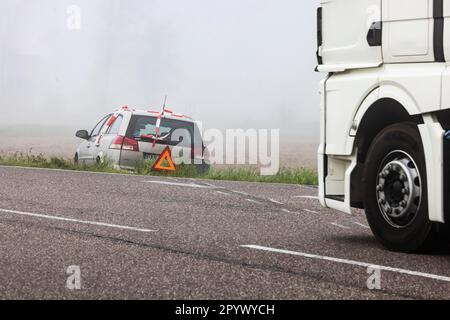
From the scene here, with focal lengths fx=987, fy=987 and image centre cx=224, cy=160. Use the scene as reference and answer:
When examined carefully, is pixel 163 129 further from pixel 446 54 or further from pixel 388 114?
pixel 446 54

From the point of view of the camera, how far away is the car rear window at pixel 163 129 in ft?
58.3

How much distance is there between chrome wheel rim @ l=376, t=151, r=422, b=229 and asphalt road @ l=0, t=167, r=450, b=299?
1.14 feet

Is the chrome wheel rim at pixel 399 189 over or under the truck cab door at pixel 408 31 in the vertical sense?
under

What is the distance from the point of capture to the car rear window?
17.8 metres

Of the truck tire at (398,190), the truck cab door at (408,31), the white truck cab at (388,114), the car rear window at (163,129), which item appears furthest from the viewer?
the car rear window at (163,129)

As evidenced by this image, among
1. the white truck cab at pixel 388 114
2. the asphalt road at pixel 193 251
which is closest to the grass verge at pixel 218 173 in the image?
the asphalt road at pixel 193 251

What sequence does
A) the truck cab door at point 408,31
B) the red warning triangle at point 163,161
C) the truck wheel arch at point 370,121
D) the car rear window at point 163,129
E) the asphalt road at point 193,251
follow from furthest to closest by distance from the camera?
1. the red warning triangle at point 163,161
2. the car rear window at point 163,129
3. the truck wheel arch at point 370,121
4. the truck cab door at point 408,31
5. the asphalt road at point 193,251

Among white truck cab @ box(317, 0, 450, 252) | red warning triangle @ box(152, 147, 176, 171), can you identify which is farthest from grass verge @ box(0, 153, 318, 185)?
white truck cab @ box(317, 0, 450, 252)

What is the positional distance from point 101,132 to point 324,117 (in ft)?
32.8

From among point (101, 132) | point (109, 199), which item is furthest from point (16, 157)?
point (109, 199)

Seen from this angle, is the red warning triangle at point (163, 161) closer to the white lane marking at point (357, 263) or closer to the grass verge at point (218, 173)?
the grass verge at point (218, 173)

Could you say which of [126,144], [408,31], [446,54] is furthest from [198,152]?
[446,54]

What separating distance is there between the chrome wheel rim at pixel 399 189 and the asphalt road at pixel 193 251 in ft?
1.14
